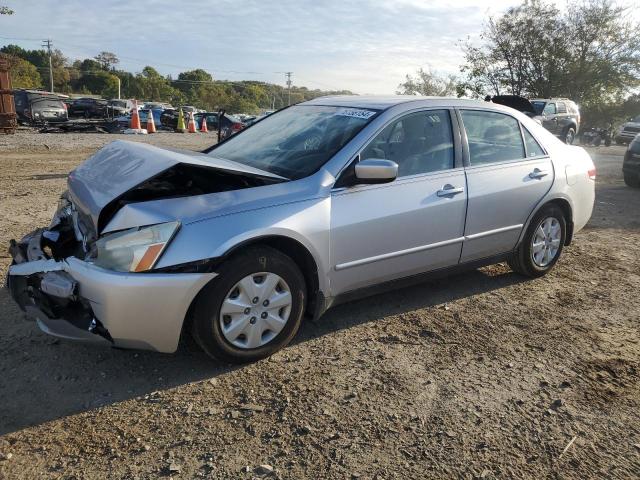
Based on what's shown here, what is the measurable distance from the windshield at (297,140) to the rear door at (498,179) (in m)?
0.99

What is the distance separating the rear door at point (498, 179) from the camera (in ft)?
13.3

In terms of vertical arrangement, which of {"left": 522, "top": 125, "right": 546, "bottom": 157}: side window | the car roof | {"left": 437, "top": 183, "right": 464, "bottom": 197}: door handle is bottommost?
{"left": 437, "top": 183, "right": 464, "bottom": 197}: door handle

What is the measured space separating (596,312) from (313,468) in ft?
9.69

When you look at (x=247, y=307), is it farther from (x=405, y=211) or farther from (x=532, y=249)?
(x=532, y=249)

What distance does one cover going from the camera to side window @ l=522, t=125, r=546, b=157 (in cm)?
455

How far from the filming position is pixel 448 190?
3.83 metres

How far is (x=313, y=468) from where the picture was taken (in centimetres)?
232

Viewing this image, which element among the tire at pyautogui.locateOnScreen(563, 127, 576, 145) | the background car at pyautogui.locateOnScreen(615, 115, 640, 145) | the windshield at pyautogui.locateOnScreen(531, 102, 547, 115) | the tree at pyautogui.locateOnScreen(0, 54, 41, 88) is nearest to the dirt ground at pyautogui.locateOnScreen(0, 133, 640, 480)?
the windshield at pyautogui.locateOnScreen(531, 102, 547, 115)

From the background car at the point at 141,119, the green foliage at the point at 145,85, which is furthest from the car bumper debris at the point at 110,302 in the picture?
the green foliage at the point at 145,85

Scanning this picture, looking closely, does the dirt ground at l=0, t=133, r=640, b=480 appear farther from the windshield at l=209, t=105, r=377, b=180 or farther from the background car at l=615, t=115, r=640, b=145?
the background car at l=615, t=115, r=640, b=145

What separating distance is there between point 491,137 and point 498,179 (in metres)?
0.38

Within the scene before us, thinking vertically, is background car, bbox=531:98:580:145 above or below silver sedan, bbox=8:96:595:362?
above

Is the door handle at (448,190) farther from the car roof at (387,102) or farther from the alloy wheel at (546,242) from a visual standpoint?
the alloy wheel at (546,242)

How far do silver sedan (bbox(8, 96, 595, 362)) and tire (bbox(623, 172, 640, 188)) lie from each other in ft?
25.5
